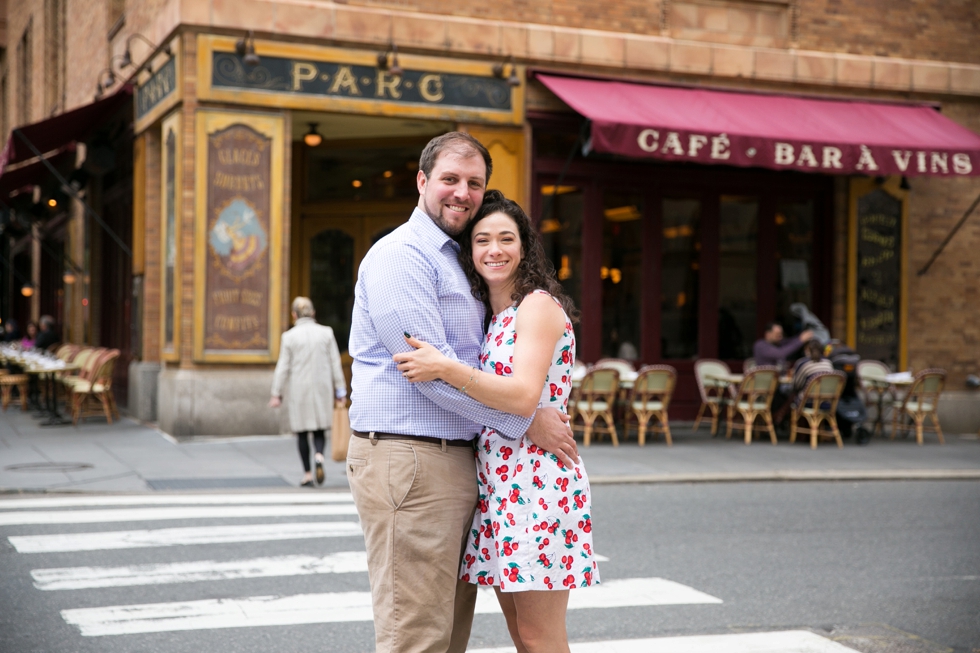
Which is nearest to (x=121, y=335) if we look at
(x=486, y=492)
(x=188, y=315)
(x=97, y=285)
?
(x=97, y=285)

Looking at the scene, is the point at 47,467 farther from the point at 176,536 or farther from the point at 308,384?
the point at 176,536

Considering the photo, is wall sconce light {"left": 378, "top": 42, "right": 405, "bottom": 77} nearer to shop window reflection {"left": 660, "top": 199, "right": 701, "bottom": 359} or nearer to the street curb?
shop window reflection {"left": 660, "top": 199, "right": 701, "bottom": 359}

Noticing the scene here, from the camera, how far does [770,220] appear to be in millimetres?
17578

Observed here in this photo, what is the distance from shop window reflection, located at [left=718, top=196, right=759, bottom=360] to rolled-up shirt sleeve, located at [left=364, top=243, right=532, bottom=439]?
14.7 meters

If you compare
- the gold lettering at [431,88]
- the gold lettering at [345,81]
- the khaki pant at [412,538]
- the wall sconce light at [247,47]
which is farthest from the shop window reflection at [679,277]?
the khaki pant at [412,538]

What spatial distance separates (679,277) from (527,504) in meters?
14.2

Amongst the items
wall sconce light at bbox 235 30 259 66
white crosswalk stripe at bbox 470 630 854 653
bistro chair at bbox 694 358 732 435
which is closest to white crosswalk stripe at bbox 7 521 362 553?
white crosswalk stripe at bbox 470 630 854 653

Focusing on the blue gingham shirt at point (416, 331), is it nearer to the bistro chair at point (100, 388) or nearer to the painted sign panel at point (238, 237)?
the painted sign panel at point (238, 237)

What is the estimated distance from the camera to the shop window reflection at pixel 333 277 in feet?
59.0

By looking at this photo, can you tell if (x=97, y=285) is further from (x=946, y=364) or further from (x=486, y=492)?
(x=486, y=492)

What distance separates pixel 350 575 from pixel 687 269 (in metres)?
11.5

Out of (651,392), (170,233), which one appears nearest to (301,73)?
(170,233)

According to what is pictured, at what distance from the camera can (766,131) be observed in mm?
15305

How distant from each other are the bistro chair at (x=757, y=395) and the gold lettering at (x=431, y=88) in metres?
5.80
